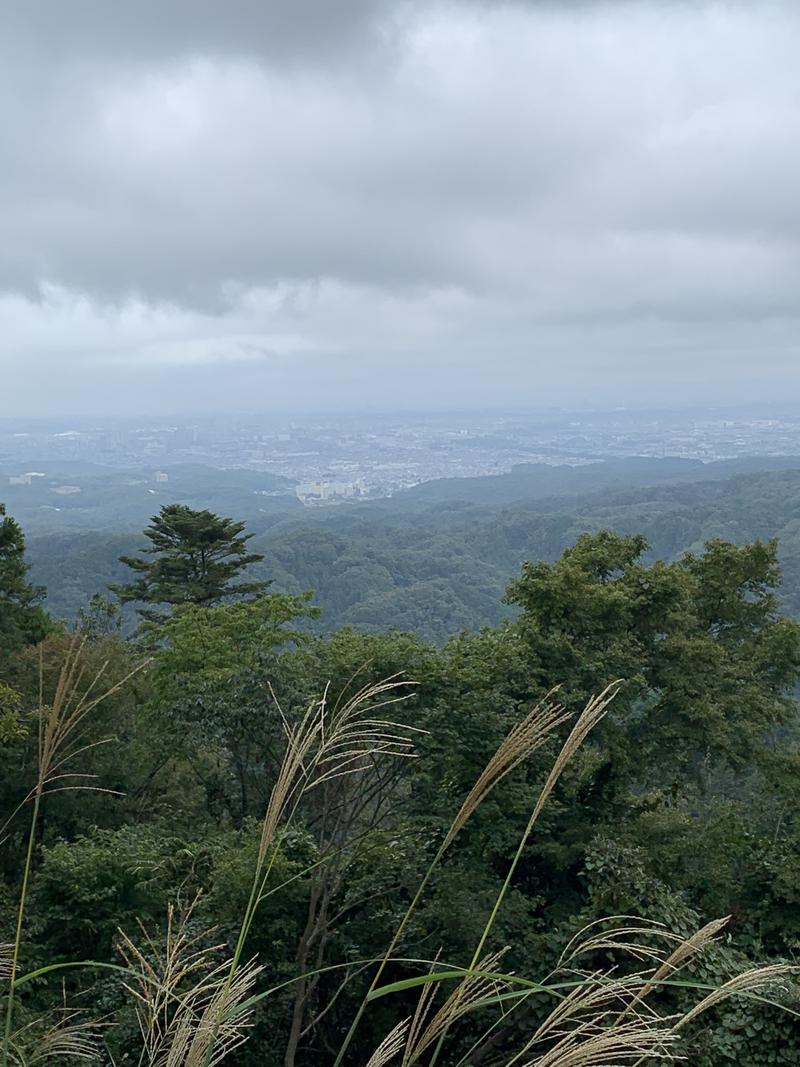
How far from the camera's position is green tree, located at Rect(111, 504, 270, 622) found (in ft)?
68.4

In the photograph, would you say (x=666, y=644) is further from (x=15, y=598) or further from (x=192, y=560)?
(x=192, y=560)

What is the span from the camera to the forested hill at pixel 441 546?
253ft

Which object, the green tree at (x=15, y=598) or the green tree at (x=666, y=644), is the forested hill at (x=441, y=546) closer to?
the green tree at (x=15, y=598)

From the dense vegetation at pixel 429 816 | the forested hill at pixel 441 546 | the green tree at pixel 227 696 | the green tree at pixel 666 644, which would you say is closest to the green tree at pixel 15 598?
the dense vegetation at pixel 429 816

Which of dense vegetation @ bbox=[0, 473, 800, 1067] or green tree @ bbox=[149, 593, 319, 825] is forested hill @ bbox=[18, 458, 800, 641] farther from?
dense vegetation @ bbox=[0, 473, 800, 1067]

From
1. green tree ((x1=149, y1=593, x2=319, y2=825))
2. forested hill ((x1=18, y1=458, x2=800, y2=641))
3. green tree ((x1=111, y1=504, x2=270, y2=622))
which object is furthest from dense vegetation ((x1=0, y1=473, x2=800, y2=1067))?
forested hill ((x1=18, y1=458, x2=800, y2=641))

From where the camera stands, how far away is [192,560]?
21.5 meters

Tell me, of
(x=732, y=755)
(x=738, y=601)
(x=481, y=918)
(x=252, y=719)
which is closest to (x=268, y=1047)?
(x=481, y=918)

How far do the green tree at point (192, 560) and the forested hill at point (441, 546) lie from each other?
2939cm

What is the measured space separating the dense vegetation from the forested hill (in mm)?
39288

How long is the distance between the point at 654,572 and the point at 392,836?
255 inches

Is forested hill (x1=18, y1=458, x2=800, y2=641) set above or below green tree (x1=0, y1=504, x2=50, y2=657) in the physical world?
below

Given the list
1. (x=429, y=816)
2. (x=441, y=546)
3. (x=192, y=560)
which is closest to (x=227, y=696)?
(x=429, y=816)

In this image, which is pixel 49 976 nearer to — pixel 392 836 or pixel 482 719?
pixel 392 836
